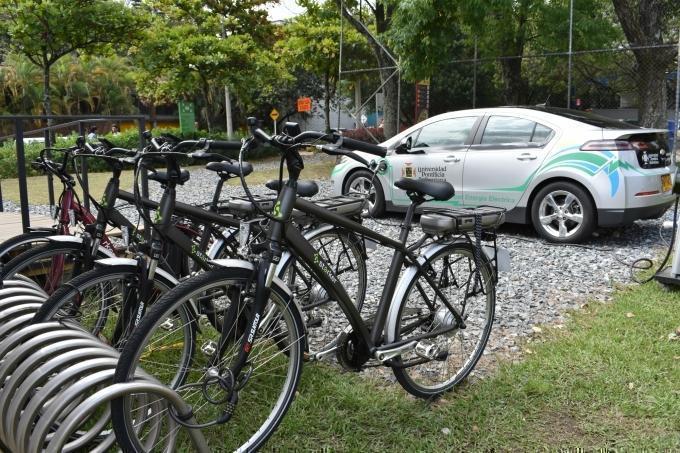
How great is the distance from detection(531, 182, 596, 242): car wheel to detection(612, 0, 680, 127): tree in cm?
783

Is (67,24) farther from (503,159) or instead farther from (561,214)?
(561,214)

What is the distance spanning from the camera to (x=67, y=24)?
47.4ft

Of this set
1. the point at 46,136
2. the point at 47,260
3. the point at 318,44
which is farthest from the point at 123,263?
the point at 318,44

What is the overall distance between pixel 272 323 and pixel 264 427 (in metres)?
0.46

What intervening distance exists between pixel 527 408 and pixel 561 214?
13.6ft

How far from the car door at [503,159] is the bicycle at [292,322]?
359 cm

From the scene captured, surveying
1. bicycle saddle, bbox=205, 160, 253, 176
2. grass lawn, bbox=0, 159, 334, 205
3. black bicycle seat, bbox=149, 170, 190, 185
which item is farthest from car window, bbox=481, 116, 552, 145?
black bicycle seat, bbox=149, 170, 190, 185

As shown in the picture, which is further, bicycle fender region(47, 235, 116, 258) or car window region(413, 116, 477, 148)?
car window region(413, 116, 477, 148)

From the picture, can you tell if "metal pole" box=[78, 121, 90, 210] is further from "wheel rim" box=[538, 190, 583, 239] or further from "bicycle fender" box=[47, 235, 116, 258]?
"wheel rim" box=[538, 190, 583, 239]

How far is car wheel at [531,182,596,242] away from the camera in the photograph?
6.78m

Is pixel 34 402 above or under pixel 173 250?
under

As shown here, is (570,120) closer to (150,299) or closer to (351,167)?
(351,167)

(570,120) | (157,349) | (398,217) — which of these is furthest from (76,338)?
(398,217)

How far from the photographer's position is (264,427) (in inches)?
109
